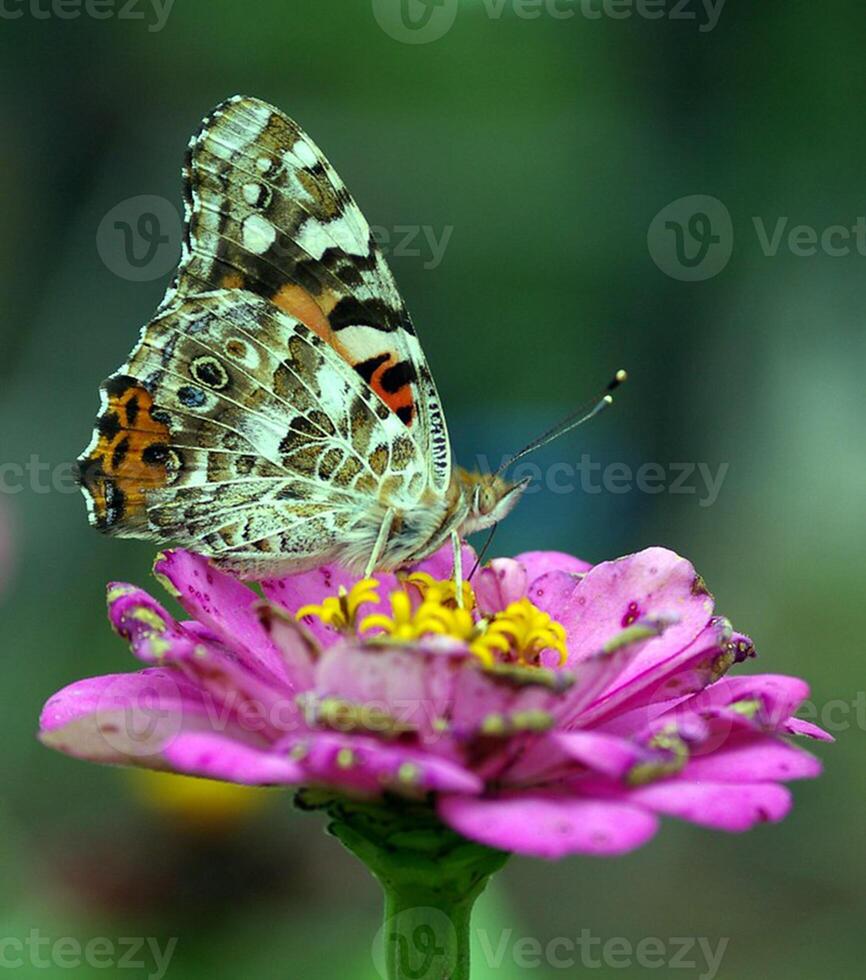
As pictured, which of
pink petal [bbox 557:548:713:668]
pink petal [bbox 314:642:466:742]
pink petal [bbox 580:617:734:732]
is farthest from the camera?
pink petal [bbox 557:548:713:668]

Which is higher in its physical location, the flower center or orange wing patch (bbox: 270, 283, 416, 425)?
orange wing patch (bbox: 270, 283, 416, 425)

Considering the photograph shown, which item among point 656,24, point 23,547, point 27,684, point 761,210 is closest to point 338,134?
point 656,24

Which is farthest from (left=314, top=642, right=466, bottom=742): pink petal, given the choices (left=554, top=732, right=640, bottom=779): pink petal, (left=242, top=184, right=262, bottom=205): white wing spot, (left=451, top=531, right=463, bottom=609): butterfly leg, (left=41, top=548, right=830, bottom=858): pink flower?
(left=242, top=184, right=262, bottom=205): white wing spot

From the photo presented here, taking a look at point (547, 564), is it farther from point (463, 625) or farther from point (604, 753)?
point (604, 753)

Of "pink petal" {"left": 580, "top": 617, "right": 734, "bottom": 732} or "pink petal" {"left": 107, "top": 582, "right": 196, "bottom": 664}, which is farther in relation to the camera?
"pink petal" {"left": 580, "top": 617, "right": 734, "bottom": 732}

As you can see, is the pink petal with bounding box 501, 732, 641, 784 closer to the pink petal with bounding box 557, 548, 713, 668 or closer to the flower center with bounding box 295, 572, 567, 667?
the flower center with bounding box 295, 572, 567, 667

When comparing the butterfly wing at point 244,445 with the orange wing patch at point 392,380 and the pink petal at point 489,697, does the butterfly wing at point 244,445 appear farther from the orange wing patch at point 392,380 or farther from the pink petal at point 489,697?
the pink petal at point 489,697

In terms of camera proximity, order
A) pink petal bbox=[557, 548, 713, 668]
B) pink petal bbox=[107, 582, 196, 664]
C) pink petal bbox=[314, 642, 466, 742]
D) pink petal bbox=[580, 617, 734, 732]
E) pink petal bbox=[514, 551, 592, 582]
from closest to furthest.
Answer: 1. pink petal bbox=[314, 642, 466, 742]
2. pink petal bbox=[107, 582, 196, 664]
3. pink petal bbox=[580, 617, 734, 732]
4. pink petal bbox=[557, 548, 713, 668]
5. pink petal bbox=[514, 551, 592, 582]
